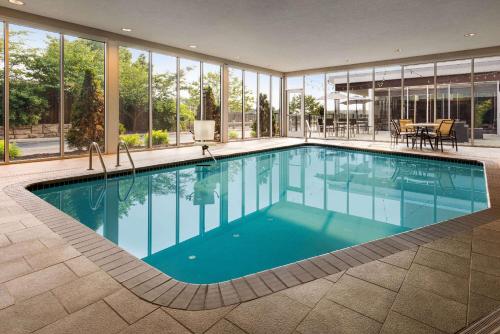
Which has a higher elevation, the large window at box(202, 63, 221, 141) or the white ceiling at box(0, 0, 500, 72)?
the white ceiling at box(0, 0, 500, 72)

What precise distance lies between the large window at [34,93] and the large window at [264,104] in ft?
27.7

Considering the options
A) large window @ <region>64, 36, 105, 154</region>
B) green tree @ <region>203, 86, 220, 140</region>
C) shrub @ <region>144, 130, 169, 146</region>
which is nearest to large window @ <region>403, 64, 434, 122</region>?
green tree @ <region>203, 86, 220, 140</region>

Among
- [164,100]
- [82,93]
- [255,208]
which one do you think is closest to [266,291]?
[255,208]

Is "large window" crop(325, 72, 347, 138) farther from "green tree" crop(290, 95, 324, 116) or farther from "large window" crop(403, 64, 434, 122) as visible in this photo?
"large window" crop(403, 64, 434, 122)

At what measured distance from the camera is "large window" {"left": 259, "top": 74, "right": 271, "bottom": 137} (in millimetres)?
14656

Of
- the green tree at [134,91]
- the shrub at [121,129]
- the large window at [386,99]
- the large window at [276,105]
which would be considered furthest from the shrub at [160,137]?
the large window at [386,99]

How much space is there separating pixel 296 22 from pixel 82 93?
214 inches

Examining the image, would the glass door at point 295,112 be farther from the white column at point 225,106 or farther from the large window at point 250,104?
the white column at point 225,106

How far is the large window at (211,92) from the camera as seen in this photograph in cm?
1171

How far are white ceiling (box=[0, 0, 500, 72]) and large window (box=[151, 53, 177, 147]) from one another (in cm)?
84

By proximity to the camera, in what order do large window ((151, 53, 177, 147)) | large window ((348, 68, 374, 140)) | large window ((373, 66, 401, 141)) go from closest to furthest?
large window ((151, 53, 177, 147)) → large window ((373, 66, 401, 141)) → large window ((348, 68, 374, 140))

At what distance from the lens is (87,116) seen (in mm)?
8461

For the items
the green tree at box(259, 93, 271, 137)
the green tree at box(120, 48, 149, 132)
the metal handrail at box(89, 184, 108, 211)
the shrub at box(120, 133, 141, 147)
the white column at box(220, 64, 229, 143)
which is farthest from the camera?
the green tree at box(259, 93, 271, 137)

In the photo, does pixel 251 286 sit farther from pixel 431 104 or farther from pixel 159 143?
pixel 431 104
